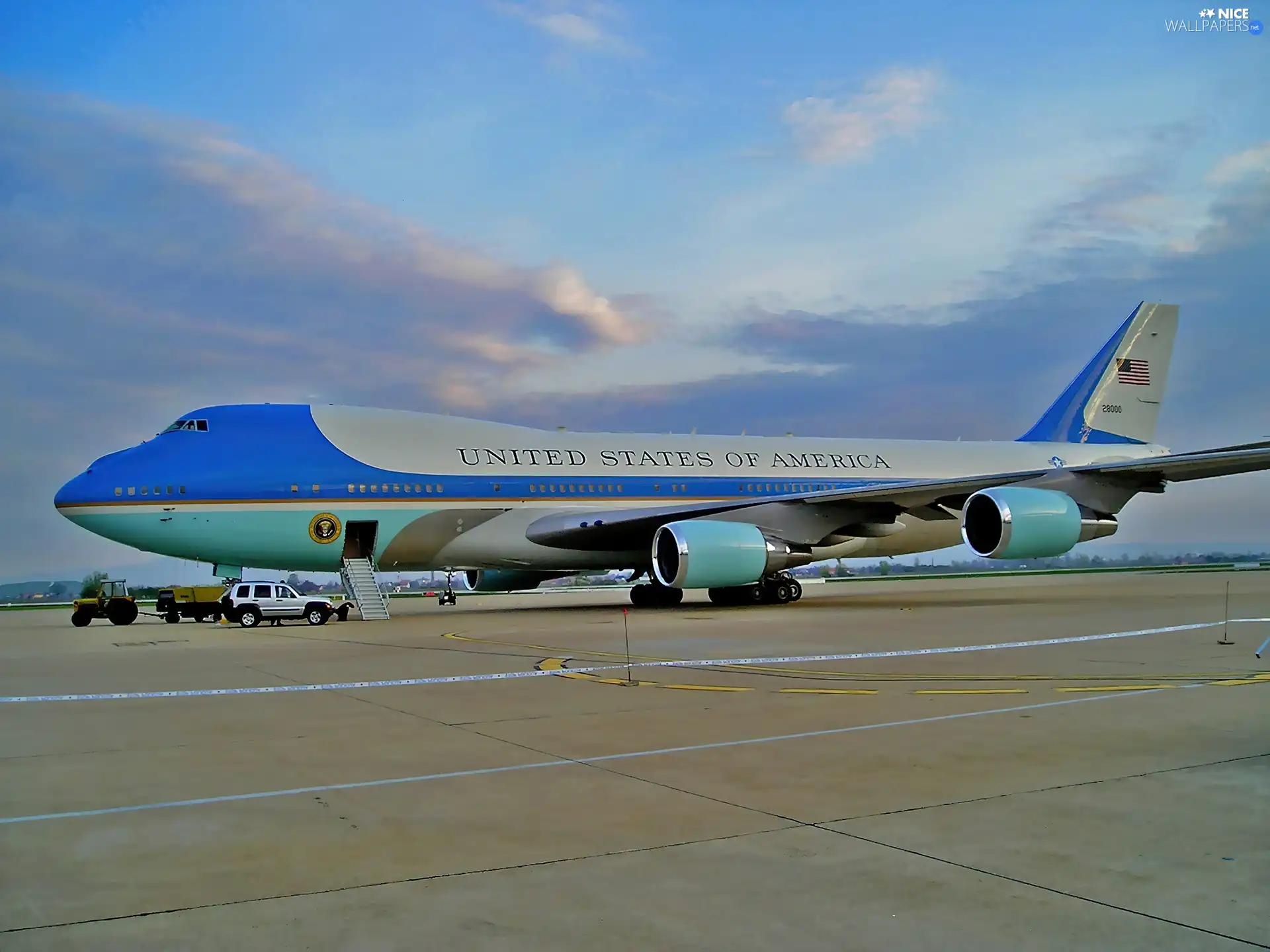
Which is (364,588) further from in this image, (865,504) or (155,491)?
(865,504)

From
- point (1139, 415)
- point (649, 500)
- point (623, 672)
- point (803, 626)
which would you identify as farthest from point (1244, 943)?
point (1139, 415)

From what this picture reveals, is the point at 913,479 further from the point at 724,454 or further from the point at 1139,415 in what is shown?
the point at 1139,415

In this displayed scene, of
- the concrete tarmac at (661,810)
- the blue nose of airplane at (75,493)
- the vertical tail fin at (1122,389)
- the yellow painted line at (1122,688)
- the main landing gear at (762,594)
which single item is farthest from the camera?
the vertical tail fin at (1122,389)

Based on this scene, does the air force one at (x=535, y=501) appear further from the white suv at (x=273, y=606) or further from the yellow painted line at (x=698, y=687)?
the yellow painted line at (x=698, y=687)

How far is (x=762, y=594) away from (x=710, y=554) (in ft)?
13.9

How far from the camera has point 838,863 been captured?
4.12 metres

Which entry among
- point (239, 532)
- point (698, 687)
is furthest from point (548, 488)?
point (698, 687)

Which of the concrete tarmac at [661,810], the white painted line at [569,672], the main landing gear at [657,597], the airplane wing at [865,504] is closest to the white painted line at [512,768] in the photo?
the concrete tarmac at [661,810]

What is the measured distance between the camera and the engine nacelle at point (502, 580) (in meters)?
27.2

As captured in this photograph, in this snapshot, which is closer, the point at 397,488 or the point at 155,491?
the point at 155,491

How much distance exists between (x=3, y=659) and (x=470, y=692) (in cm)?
934

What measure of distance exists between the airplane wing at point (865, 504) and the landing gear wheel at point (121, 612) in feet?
39.6

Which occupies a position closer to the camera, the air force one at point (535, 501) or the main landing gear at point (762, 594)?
the air force one at point (535, 501)

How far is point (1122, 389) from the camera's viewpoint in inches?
1284
